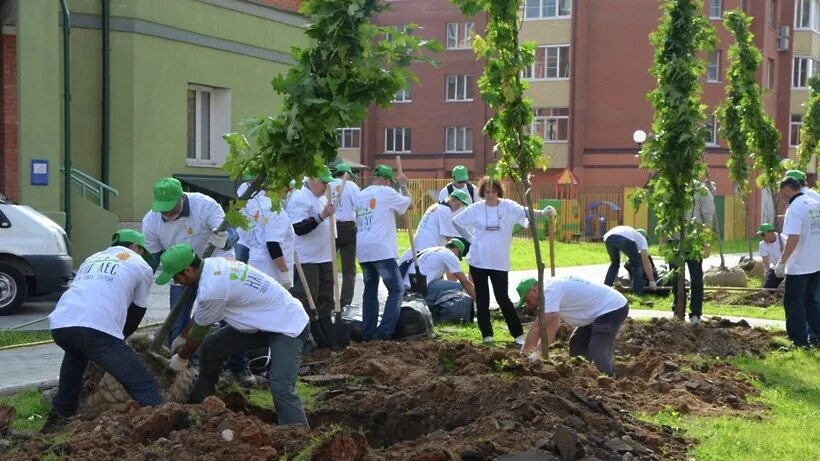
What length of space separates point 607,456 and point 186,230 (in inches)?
186

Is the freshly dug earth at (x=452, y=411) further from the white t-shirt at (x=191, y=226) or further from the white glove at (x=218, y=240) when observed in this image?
the white t-shirt at (x=191, y=226)

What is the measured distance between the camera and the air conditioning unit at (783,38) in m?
50.3

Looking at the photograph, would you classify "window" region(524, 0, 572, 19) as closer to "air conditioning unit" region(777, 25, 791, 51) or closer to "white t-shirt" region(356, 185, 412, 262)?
"air conditioning unit" region(777, 25, 791, 51)

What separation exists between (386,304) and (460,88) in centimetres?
4103

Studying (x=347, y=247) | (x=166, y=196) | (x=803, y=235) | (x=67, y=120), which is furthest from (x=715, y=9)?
(x=166, y=196)

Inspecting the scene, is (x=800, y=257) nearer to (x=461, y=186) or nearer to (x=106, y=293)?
(x=461, y=186)

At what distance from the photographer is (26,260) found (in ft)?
44.3

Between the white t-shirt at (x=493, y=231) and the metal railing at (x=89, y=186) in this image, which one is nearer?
the white t-shirt at (x=493, y=231)

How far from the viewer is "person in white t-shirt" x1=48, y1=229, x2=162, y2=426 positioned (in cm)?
709

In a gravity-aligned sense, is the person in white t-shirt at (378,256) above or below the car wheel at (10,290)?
above

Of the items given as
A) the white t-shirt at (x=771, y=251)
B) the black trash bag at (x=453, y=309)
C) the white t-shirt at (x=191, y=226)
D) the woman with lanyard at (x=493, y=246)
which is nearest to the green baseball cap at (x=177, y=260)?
the white t-shirt at (x=191, y=226)

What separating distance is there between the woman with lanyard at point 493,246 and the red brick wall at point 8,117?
846 cm

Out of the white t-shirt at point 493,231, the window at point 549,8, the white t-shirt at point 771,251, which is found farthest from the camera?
the window at point 549,8

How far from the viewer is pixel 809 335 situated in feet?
40.1
